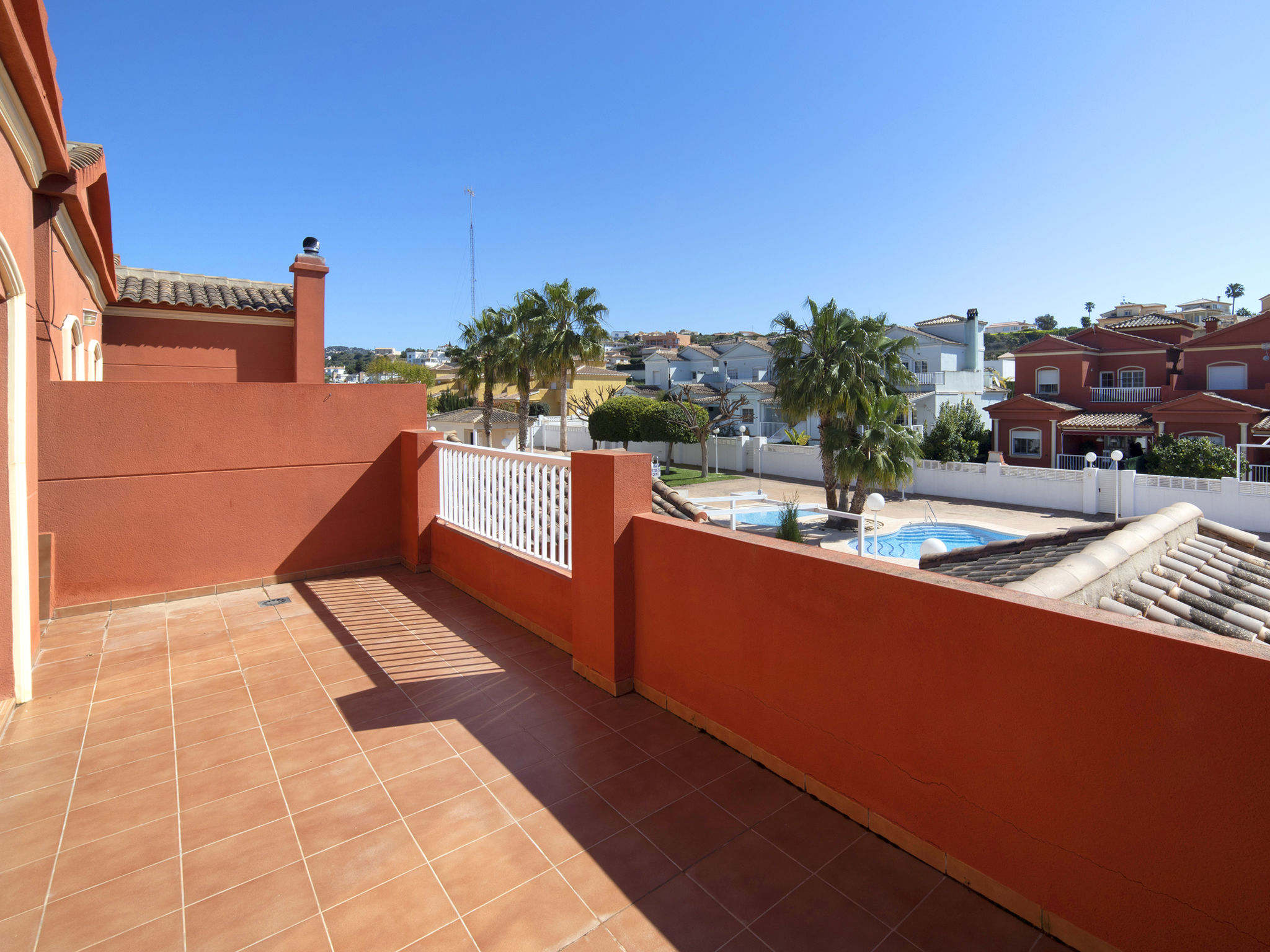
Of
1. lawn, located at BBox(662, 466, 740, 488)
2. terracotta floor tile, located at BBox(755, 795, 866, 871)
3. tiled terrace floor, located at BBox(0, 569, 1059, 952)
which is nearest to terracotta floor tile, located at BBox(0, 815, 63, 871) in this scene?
tiled terrace floor, located at BBox(0, 569, 1059, 952)

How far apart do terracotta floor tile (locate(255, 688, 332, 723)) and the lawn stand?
21182 millimetres

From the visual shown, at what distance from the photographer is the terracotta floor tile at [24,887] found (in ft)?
7.11

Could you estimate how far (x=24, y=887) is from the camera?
2262mm

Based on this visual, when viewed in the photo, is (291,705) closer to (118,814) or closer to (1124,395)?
(118,814)

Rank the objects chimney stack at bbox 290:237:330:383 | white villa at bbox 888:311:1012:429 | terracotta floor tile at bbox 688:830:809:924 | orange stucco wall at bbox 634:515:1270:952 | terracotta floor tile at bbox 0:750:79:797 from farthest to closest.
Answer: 1. white villa at bbox 888:311:1012:429
2. chimney stack at bbox 290:237:330:383
3. terracotta floor tile at bbox 0:750:79:797
4. terracotta floor tile at bbox 688:830:809:924
5. orange stucco wall at bbox 634:515:1270:952

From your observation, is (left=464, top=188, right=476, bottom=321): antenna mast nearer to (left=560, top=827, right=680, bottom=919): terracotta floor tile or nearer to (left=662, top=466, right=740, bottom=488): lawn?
(left=662, top=466, right=740, bottom=488): lawn

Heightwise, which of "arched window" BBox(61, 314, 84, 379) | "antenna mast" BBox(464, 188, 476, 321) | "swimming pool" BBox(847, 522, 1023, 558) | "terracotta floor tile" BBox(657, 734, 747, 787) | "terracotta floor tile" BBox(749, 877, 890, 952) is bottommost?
"swimming pool" BBox(847, 522, 1023, 558)

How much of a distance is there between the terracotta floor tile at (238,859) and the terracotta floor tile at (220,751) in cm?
71

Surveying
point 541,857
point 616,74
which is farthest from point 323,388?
point 616,74

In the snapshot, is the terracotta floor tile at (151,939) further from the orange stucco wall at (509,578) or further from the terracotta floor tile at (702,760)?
the orange stucco wall at (509,578)

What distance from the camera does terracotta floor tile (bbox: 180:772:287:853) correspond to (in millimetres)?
2553

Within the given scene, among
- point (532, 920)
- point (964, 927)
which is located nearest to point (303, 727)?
point (532, 920)

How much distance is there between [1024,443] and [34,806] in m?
32.6

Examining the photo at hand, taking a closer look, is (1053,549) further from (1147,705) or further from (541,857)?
(541,857)
